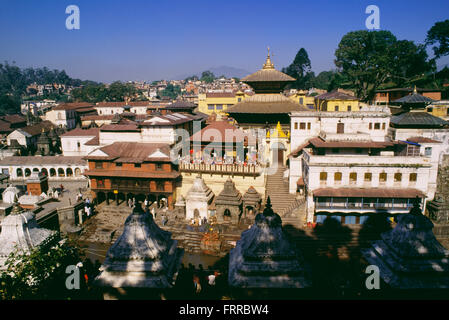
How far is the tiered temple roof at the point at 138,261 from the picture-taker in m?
10.8

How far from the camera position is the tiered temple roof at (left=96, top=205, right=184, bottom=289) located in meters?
10.8

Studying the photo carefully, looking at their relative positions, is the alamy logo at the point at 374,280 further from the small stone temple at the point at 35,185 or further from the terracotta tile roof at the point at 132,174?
the small stone temple at the point at 35,185

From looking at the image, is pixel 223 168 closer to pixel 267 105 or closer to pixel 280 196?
pixel 280 196

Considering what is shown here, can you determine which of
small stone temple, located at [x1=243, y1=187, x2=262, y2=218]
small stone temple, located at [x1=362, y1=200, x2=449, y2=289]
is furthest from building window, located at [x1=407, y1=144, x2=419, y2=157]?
small stone temple, located at [x1=362, y1=200, x2=449, y2=289]

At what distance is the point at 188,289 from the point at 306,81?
98325 millimetres

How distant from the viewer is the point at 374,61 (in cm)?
5644

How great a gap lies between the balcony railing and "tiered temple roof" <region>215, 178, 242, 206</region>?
2.59m

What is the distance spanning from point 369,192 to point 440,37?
40.7 m

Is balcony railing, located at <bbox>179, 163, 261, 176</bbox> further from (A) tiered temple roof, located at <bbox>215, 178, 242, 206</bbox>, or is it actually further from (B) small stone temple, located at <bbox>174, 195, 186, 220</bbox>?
(B) small stone temple, located at <bbox>174, 195, 186, 220</bbox>

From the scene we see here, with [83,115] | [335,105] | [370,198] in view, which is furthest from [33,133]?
[370,198]

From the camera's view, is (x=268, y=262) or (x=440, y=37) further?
(x=440, y=37)

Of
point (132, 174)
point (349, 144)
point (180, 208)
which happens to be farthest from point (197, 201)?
point (349, 144)

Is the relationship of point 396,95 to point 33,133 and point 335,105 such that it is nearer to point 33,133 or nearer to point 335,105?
point 335,105
